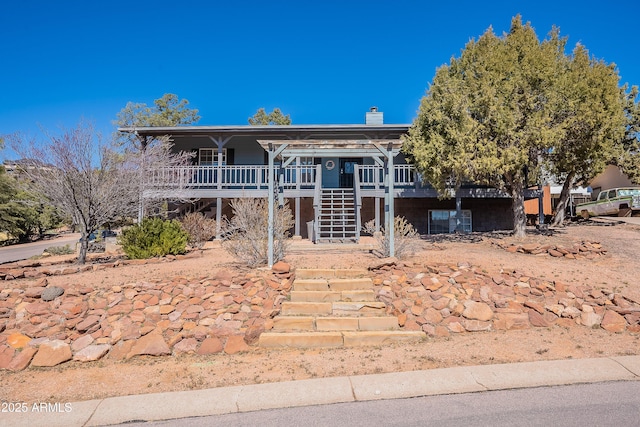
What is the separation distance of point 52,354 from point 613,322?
827 cm

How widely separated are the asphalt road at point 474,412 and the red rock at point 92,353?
2091 millimetres

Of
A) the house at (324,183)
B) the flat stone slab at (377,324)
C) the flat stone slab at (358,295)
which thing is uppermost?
the house at (324,183)

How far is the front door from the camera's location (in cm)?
1869

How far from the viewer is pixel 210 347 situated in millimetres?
5539

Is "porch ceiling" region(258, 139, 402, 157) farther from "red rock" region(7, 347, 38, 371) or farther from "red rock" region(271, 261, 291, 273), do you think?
"red rock" region(7, 347, 38, 371)

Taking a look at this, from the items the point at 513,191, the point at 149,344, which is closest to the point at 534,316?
the point at 149,344

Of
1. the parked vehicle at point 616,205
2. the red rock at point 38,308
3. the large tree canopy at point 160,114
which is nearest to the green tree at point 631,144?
the parked vehicle at point 616,205

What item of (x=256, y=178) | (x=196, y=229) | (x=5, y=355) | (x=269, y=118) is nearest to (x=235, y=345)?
(x=5, y=355)

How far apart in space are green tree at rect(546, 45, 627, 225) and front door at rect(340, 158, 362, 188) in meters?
8.46

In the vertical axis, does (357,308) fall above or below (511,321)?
above

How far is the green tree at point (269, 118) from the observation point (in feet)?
122

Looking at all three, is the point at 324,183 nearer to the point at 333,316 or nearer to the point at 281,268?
the point at 281,268

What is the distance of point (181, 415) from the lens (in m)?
3.79

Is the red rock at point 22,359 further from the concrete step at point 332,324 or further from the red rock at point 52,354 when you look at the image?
the concrete step at point 332,324
